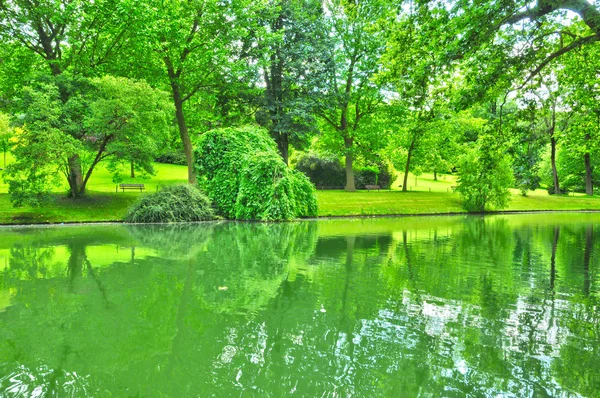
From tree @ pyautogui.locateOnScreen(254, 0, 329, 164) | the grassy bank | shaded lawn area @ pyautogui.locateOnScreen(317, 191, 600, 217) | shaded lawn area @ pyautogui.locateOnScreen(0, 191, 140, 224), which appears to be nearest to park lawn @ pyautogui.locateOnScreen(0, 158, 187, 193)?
the grassy bank

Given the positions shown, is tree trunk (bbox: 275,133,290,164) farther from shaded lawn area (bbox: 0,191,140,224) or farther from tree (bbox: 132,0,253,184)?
shaded lawn area (bbox: 0,191,140,224)

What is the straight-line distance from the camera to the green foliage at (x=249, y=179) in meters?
19.5

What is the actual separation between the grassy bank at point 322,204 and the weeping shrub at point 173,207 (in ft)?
4.27

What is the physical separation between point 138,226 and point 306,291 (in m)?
12.9

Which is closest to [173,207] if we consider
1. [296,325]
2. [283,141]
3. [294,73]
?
[283,141]

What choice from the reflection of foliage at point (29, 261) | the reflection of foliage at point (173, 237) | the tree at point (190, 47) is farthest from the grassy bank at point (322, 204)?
the reflection of foliage at point (29, 261)

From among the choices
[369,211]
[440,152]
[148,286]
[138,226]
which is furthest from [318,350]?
[440,152]

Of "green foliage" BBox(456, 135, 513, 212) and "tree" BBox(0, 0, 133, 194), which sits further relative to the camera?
"green foliage" BBox(456, 135, 513, 212)

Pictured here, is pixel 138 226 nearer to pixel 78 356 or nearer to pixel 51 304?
pixel 51 304

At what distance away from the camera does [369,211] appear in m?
25.4

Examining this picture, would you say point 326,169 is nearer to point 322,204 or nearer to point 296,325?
point 322,204

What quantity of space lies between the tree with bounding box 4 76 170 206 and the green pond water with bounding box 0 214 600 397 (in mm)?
8753

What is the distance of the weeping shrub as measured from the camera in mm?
18422

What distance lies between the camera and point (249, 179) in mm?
19844
